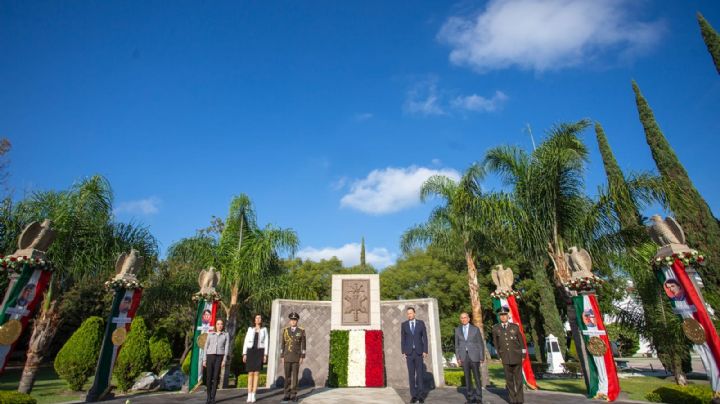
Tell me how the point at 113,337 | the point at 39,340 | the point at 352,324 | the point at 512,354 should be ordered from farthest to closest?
the point at 352,324
the point at 39,340
the point at 113,337
the point at 512,354

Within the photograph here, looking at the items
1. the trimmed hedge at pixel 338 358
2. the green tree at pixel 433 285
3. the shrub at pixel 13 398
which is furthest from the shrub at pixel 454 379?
the green tree at pixel 433 285

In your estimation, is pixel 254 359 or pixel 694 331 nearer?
pixel 694 331

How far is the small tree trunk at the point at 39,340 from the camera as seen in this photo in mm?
10242

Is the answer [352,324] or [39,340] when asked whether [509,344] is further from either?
[39,340]

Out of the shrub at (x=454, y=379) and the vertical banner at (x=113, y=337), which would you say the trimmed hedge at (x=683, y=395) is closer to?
the shrub at (x=454, y=379)

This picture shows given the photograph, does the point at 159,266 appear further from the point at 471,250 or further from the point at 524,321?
the point at 524,321

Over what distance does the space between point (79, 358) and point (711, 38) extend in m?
31.0

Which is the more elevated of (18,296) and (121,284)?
(121,284)

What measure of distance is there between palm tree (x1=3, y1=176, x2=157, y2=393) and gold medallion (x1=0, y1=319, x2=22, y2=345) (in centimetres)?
563

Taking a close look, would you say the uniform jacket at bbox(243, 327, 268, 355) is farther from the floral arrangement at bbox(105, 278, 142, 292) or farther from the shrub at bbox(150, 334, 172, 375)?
the shrub at bbox(150, 334, 172, 375)

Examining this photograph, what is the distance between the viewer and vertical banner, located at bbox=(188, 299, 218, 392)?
9875 millimetres

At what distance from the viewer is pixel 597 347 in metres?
7.79

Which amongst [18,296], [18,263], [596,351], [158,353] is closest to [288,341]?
[18,296]

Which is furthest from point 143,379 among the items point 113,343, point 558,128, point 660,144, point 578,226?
point 660,144
